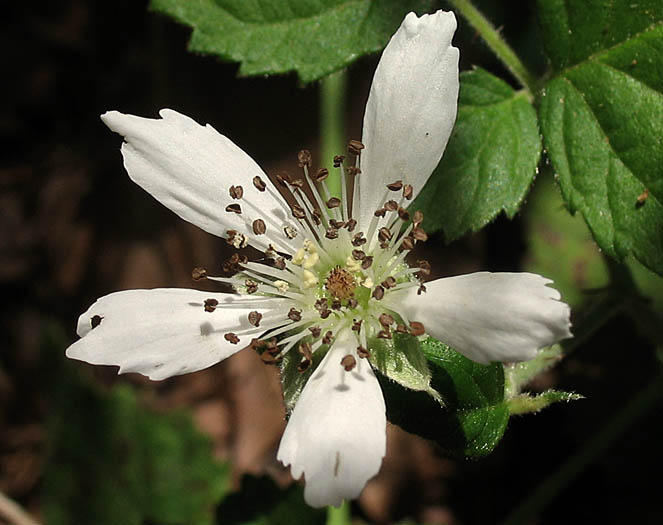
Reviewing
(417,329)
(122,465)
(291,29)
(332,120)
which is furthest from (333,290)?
(122,465)

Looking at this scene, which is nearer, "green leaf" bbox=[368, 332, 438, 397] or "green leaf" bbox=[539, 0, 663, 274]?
"green leaf" bbox=[368, 332, 438, 397]

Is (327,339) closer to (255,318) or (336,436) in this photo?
(255,318)

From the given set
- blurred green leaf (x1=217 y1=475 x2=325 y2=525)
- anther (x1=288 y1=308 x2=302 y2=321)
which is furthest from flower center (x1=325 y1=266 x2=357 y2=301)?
blurred green leaf (x1=217 y1=475 x2=325 y2=525)

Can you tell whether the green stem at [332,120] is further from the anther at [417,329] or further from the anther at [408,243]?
the anther at [417,329]

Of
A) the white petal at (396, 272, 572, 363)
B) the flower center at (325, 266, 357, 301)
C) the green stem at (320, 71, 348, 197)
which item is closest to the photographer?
the white petal at (396, 272, 572, 363)

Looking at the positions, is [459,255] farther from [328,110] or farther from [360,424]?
[360,424]

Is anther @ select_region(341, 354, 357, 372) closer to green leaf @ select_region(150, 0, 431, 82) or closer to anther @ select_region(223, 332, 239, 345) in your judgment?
anther @ select_region(223, 332, 239, 345)
